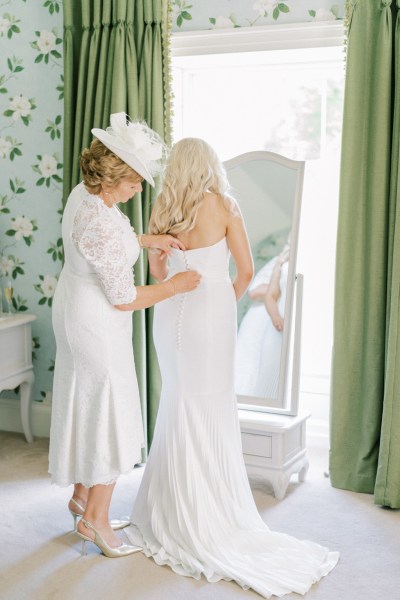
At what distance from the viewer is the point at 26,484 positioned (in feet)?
12.1

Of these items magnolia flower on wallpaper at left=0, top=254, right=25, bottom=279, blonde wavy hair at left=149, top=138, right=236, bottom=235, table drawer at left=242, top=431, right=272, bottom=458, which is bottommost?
table drawer at left=242, top=431, right=272, bottom=458

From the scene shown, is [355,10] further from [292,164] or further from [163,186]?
[163,186]

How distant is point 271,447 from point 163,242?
1177 mm

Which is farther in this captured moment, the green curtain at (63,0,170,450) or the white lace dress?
the green curtain at (63,0,170,450)

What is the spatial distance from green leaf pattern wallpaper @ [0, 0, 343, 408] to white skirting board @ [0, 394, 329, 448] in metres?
0.10

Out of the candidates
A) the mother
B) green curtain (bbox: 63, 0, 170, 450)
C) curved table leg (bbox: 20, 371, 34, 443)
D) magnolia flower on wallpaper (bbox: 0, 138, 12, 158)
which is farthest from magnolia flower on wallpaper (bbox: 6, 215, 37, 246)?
the mother

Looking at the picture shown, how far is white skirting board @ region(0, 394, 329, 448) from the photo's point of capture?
4.22 metres

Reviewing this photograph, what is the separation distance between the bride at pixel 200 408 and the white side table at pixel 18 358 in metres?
1.32

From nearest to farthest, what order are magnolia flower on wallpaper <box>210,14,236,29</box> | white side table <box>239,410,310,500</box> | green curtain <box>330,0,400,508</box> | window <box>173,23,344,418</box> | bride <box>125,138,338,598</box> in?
bride <box>125,138,338,598</box> → green curtain <box>330,0,400,508</box> → white side table <box>239,410,310,500</box> → magnolia flower on wallpaper <box>210,14,236,29</box> → window <box>173,23,344,418</box>

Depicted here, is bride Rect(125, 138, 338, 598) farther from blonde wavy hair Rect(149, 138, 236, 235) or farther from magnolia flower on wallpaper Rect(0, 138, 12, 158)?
magnolia flower on wallpaper Rect(0, 138, 12, 158)

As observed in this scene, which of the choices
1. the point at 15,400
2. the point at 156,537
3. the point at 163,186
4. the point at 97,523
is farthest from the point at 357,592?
the point at 15,400

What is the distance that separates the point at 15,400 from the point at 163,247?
2.03m

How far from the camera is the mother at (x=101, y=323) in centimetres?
268

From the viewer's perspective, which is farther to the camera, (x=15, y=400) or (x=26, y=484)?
(x=15, y=400)
